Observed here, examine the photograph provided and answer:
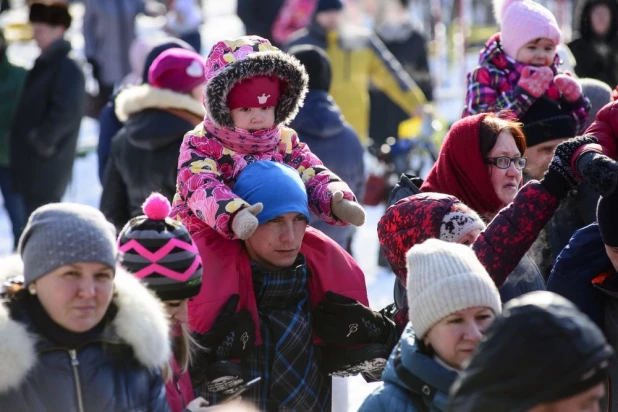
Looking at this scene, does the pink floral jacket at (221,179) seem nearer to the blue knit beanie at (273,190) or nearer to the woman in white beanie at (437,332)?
the blue knit beanie at (273,190)

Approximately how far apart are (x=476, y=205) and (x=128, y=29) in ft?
35.3

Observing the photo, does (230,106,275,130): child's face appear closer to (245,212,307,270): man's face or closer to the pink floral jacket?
the pink floral jacket

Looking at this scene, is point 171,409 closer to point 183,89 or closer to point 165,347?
point 165,347

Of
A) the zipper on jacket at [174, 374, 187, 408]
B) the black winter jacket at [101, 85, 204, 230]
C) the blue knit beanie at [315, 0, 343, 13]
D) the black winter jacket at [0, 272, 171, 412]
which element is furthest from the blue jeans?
the black winter jacket at [0, 272, 171, 412]

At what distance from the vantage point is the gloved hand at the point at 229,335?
407 centimetres

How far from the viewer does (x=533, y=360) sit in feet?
8.45

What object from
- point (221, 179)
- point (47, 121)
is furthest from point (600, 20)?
point (221, 179)

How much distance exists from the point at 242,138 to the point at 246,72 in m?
0.23

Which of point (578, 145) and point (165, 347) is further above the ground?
point (578, 145)

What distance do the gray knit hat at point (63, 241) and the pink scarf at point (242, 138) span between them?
866mm

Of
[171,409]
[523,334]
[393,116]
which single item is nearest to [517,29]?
[171,409]

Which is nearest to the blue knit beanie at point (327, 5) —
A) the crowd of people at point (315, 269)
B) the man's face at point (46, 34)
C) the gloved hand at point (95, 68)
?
the man's face at point (46, 34)

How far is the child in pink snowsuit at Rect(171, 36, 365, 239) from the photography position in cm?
430

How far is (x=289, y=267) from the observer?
4.26 meters
